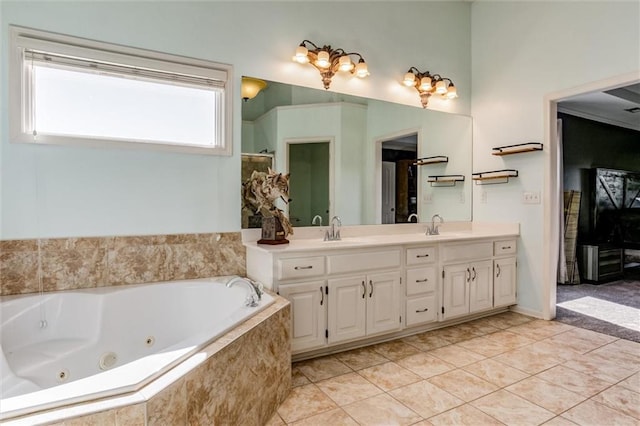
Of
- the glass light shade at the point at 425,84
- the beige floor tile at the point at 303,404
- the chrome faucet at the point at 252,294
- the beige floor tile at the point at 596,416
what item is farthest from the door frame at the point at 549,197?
the chrome faucet at the point at 252,294

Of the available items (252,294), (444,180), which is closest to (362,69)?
(444,180)

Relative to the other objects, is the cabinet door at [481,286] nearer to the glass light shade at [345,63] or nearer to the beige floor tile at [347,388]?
the beige floor tile at [347,388]

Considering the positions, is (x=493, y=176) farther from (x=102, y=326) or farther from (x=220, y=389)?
(x=102, y=326)

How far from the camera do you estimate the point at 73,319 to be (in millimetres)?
2037

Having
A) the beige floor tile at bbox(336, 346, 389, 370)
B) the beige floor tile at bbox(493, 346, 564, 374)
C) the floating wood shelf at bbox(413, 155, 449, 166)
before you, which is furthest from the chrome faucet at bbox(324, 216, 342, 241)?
the beige floor tile at bbox(493, 346, 564, 374)

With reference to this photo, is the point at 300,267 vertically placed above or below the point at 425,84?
below

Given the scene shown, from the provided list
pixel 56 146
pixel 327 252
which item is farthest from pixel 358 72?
pixel 56 146

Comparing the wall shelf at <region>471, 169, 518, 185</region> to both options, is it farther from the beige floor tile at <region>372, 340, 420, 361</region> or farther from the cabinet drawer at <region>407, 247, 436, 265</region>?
the beige floor tile at <region>372, 340, 420, 361</region>

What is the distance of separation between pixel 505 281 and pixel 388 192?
1448 mm

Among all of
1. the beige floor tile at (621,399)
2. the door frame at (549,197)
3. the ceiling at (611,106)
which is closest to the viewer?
the beige floor tile at (621,399)

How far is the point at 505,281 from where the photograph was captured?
3.41m

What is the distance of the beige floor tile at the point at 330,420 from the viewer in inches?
67.7

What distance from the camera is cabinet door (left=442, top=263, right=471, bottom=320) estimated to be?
118 inches

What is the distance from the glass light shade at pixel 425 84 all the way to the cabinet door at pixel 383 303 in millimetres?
1982
